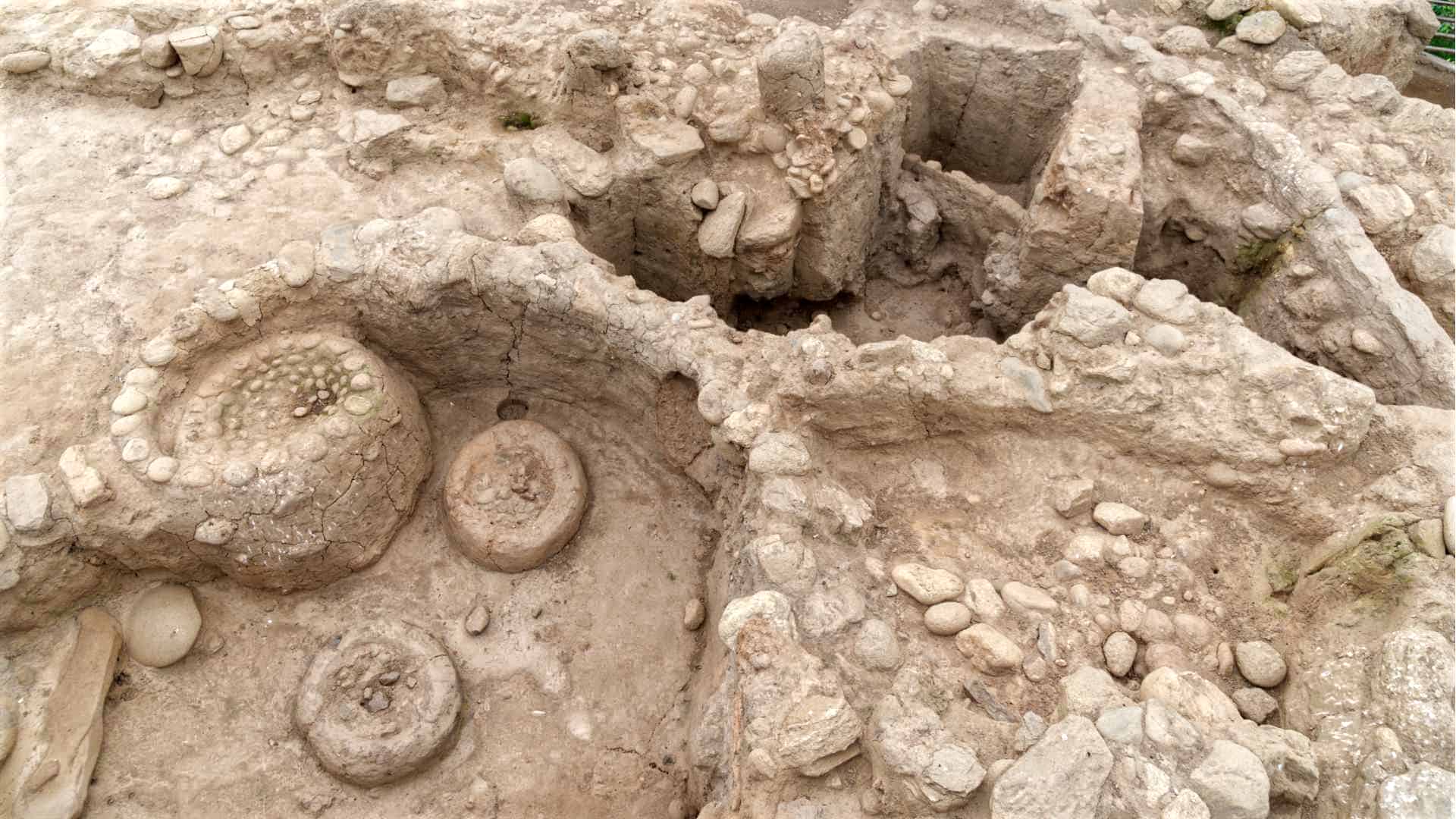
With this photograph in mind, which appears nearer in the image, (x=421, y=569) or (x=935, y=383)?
(x=935, y=383)

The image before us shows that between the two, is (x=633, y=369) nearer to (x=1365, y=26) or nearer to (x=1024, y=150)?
(x=1024, y=150)

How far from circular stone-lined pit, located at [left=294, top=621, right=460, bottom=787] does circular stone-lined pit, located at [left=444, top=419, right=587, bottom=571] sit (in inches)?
20.3

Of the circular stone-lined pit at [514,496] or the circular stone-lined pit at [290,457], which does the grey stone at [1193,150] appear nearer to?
the circular stone-lined pit at [514,496]

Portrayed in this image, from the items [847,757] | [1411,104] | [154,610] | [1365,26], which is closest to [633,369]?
[847,757]

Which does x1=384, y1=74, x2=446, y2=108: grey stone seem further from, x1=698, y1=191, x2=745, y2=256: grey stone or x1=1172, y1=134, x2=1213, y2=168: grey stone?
x1=1172, y1=134, x2=1213, y2=168: grey stone

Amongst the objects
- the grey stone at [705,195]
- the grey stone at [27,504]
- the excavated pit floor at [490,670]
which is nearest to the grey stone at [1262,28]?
the grey stone at [705,195]

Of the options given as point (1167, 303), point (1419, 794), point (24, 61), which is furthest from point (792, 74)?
point (24, 61)

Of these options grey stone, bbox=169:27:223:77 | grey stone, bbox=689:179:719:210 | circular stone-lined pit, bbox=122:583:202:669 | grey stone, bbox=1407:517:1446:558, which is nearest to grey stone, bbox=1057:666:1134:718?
grey stone, bbox=1407:517:1446:558

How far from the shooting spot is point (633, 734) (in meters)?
3.94

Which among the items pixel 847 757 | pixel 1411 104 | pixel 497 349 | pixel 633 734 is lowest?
pixel 633 734

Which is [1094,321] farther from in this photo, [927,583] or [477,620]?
[477,620]

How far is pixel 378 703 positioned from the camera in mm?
3830

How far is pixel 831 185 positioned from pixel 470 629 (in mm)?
2859

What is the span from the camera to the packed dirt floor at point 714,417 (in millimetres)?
2836
